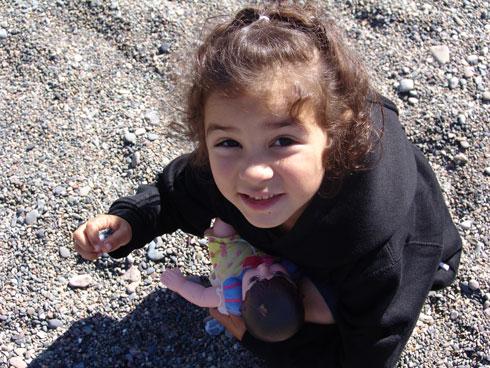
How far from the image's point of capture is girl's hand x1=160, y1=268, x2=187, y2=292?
7.25 feet

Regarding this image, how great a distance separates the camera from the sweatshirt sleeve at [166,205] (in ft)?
6.97

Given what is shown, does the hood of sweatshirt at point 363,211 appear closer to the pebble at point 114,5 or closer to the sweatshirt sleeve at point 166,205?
the sweatshirt sleeve at point 166,205

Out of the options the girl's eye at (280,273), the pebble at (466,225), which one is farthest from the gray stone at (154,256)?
the pebble at (466,225)

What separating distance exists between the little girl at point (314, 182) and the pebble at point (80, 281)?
0.27 meters

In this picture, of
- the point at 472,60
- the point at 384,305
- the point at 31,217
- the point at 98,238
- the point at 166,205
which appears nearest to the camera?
the point at 384,305

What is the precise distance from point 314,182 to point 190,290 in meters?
0.69

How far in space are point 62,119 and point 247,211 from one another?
47.1 inches

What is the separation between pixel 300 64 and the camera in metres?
1.64

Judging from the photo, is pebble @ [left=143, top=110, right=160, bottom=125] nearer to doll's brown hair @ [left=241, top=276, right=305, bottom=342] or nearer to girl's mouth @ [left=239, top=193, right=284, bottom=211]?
doll's brown hair @ [left=241, top=276, right=305, bottom=342]

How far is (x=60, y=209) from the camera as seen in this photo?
2.46m

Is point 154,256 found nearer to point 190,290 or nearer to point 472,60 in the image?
point 190,290

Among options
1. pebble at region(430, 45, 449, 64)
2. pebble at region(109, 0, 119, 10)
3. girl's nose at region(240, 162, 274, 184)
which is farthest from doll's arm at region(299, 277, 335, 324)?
pebble at region(109, 0, 119, 10)

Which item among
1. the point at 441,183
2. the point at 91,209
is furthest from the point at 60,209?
the point at 441,183

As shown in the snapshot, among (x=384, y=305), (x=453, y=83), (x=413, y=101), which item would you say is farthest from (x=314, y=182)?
(x=453, y=83)
